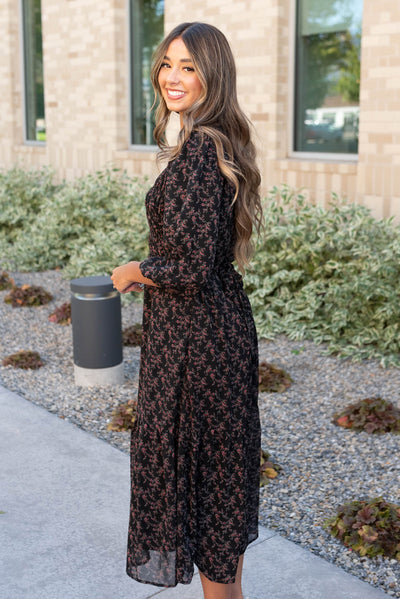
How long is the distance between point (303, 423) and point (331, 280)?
2.14 meters

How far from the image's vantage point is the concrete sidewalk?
2.95m

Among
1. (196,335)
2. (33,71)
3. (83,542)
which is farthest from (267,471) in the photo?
(33,71)

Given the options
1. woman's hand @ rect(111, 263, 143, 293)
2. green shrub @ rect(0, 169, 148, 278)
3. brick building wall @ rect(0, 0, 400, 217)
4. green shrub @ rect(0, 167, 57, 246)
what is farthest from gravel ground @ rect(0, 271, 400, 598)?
green shrub @ rect(0, 167, 57, 246)

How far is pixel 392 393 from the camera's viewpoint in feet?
17.2

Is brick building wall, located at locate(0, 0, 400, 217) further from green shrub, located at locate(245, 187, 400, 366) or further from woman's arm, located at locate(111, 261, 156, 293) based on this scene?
woman's arm, located at locate(111, 261, 156, 293)

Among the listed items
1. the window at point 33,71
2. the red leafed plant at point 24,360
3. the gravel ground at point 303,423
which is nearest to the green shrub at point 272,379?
the gravel ground at point 303,423

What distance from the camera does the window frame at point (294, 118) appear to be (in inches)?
304

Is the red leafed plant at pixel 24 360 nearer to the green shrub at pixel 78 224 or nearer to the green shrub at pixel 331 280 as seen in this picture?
the green shrub at pixel 331 280

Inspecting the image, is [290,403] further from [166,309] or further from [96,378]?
[166,309]

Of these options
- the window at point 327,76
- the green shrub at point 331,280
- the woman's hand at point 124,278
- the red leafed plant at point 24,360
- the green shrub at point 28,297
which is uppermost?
the window at point 327,76

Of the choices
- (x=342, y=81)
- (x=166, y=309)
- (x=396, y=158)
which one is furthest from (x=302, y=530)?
(x=342, y=81)

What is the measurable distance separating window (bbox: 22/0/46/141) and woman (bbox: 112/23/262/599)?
11.2 m

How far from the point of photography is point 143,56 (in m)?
10.5

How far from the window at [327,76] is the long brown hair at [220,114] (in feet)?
18.7
